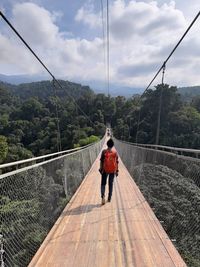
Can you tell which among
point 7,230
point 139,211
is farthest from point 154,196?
point 7,230

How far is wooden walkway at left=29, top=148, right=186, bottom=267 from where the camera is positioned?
306cm

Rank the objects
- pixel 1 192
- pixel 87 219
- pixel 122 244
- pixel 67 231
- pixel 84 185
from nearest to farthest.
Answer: pixel 1 192
pixel 122 244
pixel 67 231
pixel 87 219
pixel 84 185

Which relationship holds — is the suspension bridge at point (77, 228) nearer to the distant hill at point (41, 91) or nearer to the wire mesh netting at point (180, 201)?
the wire mesh netting at point (180, 201)

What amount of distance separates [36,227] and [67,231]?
1.75 feet

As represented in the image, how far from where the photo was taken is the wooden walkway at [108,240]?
10.0 feet

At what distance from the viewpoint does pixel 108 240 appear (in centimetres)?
362

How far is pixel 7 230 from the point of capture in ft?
9.10

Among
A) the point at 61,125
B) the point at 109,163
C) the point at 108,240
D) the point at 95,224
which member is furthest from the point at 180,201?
the point at 61,125

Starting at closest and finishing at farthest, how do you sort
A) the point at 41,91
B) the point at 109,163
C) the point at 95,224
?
the point at 95,224 < the point at 109,163 < the point at 41,91

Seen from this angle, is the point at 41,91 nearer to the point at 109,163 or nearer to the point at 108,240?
the point at 109,163

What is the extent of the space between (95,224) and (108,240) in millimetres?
682

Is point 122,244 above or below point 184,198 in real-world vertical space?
below

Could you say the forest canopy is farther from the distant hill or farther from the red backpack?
the red backpack

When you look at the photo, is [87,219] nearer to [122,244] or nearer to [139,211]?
[139,211]
